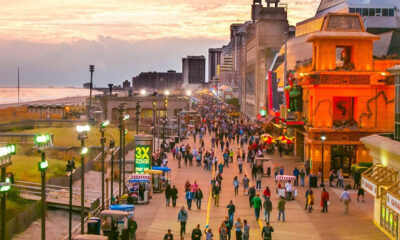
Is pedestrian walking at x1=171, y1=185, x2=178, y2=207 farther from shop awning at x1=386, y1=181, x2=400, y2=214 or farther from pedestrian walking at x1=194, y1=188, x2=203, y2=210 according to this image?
shop awning at x1=386, y1=181, x2=400, y2=214

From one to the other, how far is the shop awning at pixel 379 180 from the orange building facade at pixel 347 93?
16020 millimetres

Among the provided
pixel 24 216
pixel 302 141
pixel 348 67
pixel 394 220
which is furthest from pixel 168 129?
pixel 394 220

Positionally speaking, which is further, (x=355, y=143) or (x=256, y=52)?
(x=256, y=52)

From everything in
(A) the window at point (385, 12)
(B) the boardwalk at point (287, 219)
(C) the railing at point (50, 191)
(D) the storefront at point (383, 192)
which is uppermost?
(A) the window at point (385, 12)

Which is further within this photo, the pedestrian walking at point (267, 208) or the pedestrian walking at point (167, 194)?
the pedestrian walking at point (167, 194)

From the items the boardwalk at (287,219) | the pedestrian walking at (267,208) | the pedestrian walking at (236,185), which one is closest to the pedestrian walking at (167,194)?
the boardwalk at (287,219)

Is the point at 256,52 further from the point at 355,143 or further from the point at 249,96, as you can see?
the point at 355,143

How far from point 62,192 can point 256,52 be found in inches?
3328

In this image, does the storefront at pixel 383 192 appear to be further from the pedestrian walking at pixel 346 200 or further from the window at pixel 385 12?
the window at pixel 385 12

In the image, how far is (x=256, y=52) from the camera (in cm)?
11388

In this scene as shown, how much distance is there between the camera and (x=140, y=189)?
3206 cm

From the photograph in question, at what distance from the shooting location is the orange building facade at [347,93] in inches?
1676

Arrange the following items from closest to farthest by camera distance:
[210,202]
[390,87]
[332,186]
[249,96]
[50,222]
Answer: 1. [50,222]
2. [210,202]
3. [332,186]
4. [390,87]
5. [249,96]

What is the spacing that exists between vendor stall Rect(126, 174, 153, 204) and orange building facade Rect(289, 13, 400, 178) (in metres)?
14.7
